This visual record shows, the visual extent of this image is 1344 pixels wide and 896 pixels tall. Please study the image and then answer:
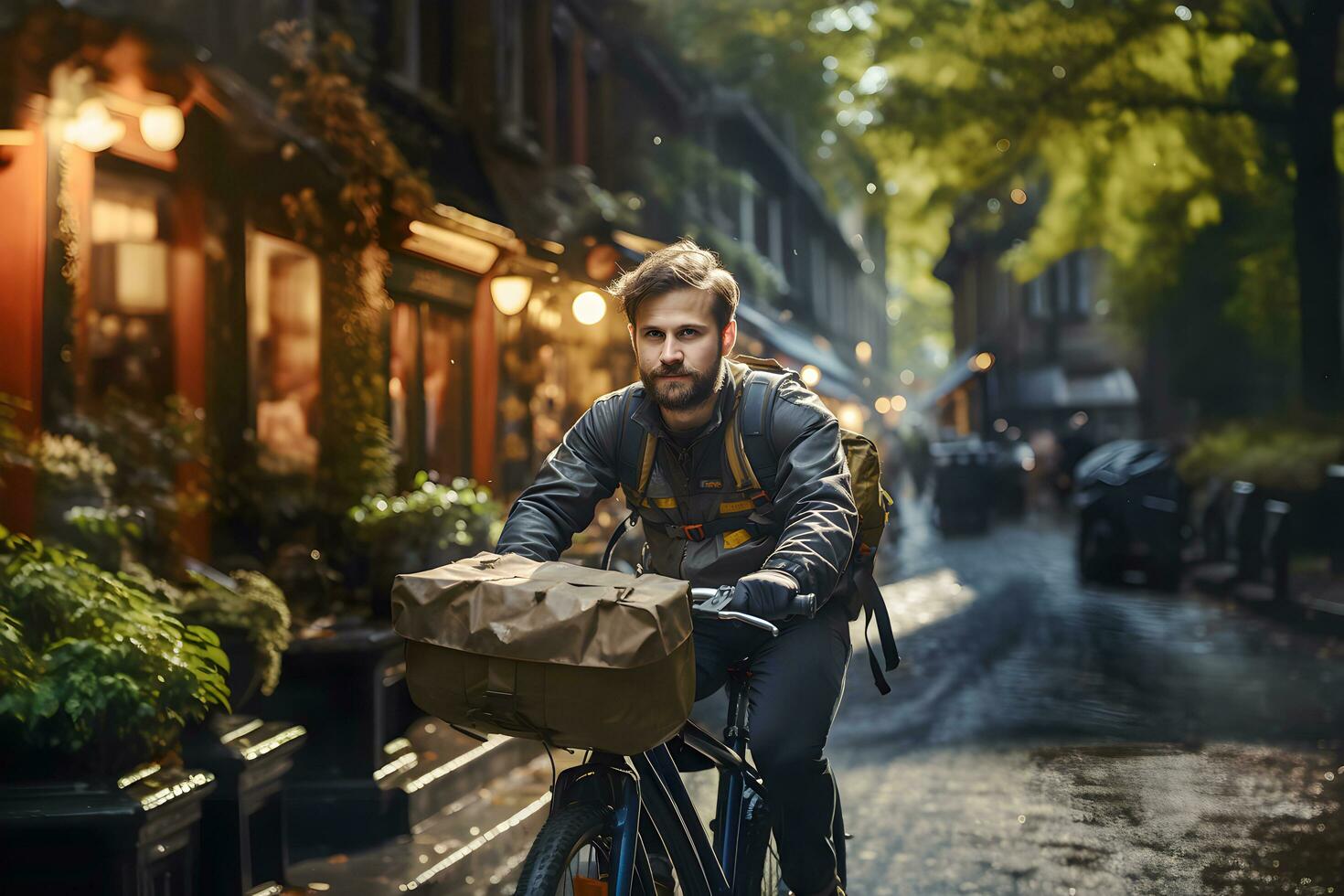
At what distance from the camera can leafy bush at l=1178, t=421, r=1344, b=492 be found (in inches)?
552

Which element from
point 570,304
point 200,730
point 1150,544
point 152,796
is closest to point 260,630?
point 200,730

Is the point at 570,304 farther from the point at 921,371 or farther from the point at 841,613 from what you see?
the point at 921,371

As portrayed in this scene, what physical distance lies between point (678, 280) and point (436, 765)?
12.5ft

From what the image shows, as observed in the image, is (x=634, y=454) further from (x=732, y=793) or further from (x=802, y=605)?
(x=732, y=793)

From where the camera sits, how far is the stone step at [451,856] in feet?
17.6

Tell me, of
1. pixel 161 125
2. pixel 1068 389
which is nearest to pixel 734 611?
pixel 161 125

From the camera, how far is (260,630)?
17.9ft

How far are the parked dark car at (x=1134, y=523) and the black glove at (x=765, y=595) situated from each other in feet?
44.8

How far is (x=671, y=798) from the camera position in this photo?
3.29 metres

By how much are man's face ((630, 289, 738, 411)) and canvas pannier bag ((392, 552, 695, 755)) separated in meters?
0.73

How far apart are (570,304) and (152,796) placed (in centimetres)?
1113

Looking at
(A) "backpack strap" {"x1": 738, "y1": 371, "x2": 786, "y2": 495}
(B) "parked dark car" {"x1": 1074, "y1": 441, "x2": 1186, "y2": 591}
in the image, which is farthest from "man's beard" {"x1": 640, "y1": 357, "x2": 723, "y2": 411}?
(B) "parked dark car" {"x1": 1074, "y1": 441, "x2": 1186, "y2": 591}

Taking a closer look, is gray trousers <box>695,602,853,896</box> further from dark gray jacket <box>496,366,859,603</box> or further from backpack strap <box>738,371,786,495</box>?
backpack strap <box>738,371,786,495</box>

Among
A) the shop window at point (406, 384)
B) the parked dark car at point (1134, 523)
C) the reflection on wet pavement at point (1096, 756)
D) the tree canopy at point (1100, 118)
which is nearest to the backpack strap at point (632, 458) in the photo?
the reflection on wet pavement at point (1096, 756)
